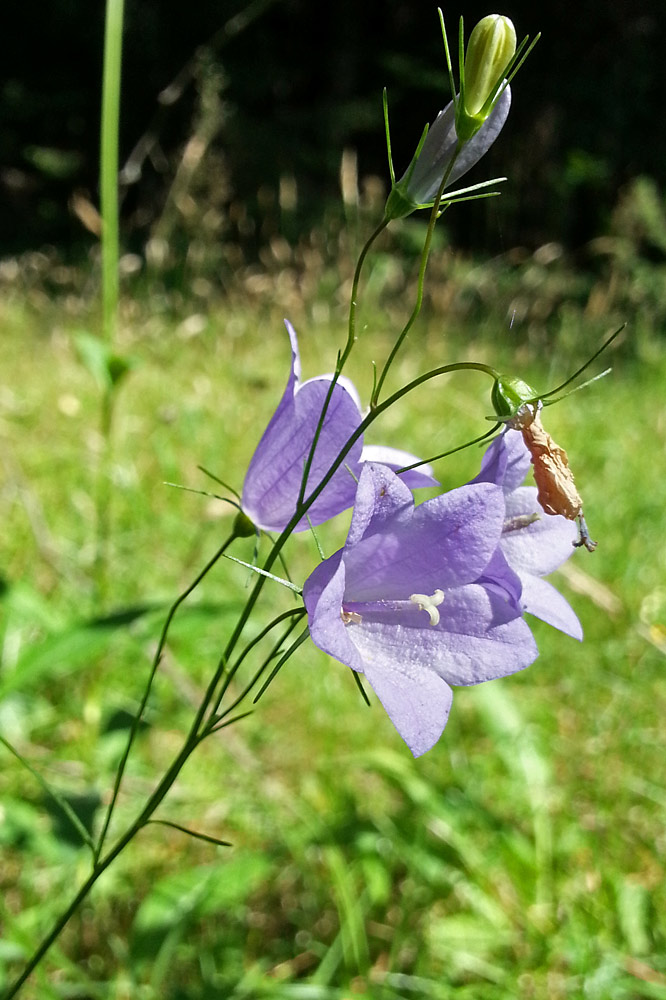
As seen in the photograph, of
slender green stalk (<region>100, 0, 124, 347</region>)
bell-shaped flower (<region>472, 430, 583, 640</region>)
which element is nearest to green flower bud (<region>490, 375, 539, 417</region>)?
bell-shaped flower (<region>472, 430, 583, 640</region>)

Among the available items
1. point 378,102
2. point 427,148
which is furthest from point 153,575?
point 378,102

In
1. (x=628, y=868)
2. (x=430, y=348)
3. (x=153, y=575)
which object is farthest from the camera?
(x=430, y=348)

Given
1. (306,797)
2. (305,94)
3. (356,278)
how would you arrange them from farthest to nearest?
(305,94), (306,797), (356,278)

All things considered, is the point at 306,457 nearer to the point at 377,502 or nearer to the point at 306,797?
the point at 377,502

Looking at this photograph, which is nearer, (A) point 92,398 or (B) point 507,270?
(A) point 92,398

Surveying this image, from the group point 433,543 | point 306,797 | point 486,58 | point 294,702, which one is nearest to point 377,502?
point 433,543

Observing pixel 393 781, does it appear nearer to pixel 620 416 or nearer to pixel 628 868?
pixel 628 868

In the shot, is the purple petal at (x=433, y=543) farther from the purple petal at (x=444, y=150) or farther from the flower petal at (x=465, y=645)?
the purple petal at (x=444, y=150)
